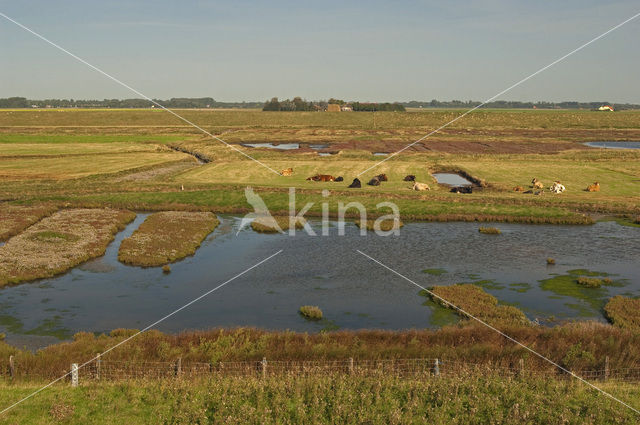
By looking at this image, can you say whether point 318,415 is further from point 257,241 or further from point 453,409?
point 257,241

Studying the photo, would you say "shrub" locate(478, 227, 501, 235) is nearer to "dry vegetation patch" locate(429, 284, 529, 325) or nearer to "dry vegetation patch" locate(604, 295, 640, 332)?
"dry vegetation patch" locate(429, 284, 529, 325)

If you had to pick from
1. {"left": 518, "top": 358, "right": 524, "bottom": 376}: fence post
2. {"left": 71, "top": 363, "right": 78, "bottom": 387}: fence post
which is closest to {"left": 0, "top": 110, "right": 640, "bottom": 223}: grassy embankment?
{"left": 518, "top": 358, "right": 524, "bottom": 376}: fence post

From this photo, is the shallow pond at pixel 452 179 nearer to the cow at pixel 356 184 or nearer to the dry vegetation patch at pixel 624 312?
the cow at pixel 356 184

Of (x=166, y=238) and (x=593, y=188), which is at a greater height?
(x=593, y=188)

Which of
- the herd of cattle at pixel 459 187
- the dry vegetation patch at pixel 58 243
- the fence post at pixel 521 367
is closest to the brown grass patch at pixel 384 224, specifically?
the herd of cattle at pixel 459 187

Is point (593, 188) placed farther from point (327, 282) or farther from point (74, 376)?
point (74, 376)

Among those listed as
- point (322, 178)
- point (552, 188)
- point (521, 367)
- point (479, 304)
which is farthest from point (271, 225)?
point (552, 188)

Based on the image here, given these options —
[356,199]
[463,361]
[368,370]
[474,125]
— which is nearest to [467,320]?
[463,361]
